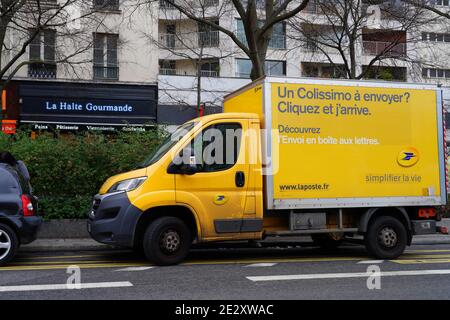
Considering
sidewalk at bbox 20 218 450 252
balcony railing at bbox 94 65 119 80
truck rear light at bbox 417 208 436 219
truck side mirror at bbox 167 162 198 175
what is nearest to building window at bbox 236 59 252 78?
balcony railing at bbox 94 65 119 80

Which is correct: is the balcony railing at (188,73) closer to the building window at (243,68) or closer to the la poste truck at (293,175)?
the building window at (243,68)

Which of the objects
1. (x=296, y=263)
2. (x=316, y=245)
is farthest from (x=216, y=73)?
(x=296, y=263)

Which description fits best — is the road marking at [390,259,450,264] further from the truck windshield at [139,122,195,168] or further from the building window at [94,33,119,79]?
the building window at [94,33,119,79]

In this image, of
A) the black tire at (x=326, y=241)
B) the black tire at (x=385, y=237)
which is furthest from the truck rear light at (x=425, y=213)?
the black tire at (x=326, y=241)

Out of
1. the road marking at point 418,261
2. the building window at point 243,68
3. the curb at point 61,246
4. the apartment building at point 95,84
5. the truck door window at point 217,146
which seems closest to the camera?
the truck door window at point 217,146

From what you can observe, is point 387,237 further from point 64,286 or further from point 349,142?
point 64,286

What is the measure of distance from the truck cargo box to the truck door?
494mm

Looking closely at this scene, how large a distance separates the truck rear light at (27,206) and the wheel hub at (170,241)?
7.68 ft

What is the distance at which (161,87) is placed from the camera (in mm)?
28016

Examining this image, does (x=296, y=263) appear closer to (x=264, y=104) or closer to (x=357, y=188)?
(x=357, y=188)

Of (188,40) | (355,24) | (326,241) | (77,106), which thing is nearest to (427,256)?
(326,241)

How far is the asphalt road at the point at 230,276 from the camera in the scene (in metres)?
6.71

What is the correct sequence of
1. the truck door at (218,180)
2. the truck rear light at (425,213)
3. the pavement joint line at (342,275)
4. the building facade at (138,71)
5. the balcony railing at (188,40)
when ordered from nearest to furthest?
the pavement joint line at (342,275), the truck door at (218,180), the truck rear light at (425,213), the building facade at (138,71), the balcony railing at (188,40)

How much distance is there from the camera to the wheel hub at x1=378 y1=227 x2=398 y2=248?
9.73 meters
